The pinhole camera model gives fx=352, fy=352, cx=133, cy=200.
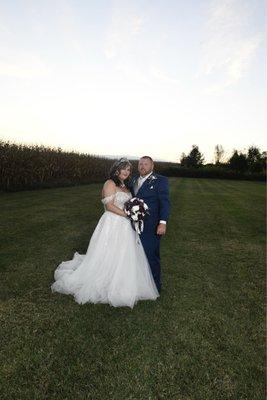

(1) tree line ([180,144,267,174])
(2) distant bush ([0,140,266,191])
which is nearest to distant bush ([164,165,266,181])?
(1) tree line ([180,144,267,174])

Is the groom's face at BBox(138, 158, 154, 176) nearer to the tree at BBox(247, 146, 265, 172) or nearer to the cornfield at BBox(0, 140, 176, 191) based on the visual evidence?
the cornfield at BBox(0, 140, 176, 191)

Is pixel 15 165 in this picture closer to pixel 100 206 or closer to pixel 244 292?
pixel 100 206

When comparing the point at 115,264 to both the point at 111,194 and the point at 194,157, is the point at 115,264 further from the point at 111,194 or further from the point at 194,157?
the point at 194,157

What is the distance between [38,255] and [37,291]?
238 cm

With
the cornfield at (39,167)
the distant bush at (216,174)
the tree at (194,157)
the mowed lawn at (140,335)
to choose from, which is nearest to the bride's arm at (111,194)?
the mowed lawn at (140,335)

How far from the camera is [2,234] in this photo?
10781mm

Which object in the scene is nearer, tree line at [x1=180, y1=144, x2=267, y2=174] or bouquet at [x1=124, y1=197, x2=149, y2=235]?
bouquet at [x1=124, y1=197, x2=149, y2=235]

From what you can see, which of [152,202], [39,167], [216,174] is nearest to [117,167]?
[152,202]

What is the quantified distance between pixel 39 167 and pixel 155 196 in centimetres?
2083

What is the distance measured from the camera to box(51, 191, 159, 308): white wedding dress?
19.9 feet

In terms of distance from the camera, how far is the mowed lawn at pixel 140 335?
4168 millimetres

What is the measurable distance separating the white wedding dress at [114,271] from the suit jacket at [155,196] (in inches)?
12.5

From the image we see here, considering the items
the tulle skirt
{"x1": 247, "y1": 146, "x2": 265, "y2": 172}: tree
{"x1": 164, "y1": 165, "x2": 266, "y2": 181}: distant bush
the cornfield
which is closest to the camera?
the tulle skirt

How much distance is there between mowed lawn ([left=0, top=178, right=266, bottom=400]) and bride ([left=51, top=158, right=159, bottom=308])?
214mm
